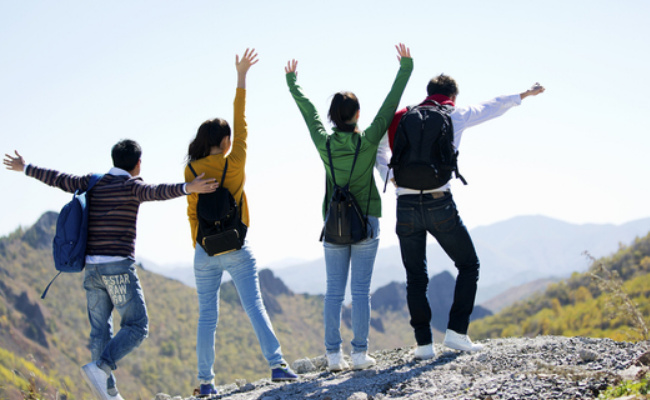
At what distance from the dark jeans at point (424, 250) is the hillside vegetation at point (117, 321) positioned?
6646cm

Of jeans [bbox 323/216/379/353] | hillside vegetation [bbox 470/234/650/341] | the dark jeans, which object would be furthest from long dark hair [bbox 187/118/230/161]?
hillside vegetation [bbox 470/234/650/341]

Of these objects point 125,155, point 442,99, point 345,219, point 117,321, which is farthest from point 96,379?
point 117,321

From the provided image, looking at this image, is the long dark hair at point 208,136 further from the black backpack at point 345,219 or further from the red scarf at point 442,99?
the red scarf at point 442,99

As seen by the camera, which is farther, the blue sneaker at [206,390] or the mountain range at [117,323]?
the mountain range at [117,323]

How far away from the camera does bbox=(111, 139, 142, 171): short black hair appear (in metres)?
5.29

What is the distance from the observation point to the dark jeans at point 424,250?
5402mm

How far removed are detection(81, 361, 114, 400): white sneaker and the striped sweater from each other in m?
0.91

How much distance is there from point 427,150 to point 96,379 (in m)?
3.29

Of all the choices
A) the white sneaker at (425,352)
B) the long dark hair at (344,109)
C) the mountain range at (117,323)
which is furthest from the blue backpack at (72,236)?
the mountain range at (117,323)

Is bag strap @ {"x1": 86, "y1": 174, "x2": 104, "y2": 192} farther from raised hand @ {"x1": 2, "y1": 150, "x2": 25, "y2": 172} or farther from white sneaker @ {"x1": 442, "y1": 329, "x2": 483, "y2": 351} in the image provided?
white sneaker @ {"x1": 442, "y1": 329, "x2": 483, "y2": 351}

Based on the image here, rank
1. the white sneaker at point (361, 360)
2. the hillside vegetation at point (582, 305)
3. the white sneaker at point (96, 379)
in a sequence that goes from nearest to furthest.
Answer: the white sneaker at point (96, 379) → the white sneaker at point (361, 360) → the hillside vegetation at point (582, 305)

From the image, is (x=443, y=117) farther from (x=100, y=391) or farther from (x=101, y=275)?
(x=100, y=391)

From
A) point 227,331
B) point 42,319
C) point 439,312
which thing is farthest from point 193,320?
point 439,312

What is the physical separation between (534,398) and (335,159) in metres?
2.58
